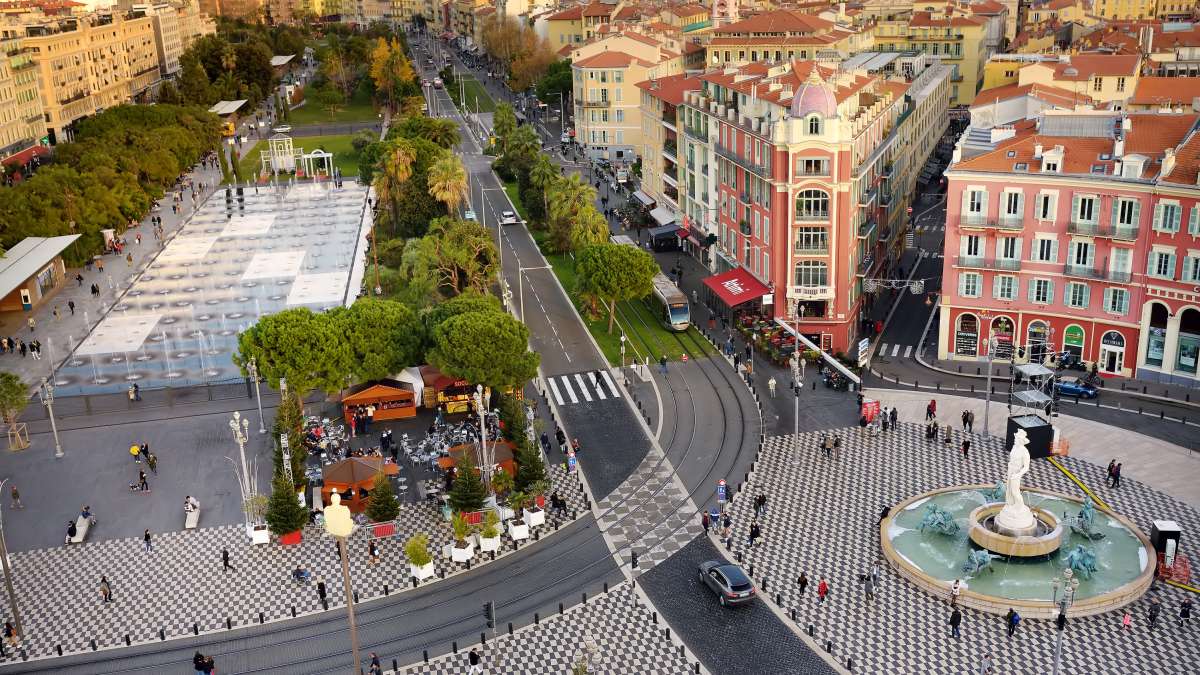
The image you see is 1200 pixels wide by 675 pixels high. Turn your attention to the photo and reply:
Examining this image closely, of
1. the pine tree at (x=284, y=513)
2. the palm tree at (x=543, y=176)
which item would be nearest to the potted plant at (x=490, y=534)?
the pine tree at (x=284, y=513)

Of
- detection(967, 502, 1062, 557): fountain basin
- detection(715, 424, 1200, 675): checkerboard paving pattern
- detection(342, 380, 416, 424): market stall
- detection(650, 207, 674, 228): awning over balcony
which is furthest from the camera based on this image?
detection(650, 207, 674, 228): awning over balcony

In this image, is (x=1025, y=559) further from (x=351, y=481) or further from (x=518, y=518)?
(x=351, y=481)

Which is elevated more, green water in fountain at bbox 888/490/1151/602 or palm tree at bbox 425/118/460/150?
palm tree at bbox 425/118/460/150

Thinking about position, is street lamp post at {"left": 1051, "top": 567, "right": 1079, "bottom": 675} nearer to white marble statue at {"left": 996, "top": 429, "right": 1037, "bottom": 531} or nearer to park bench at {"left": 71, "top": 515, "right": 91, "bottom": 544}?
white marble statue at {"left": 996, "top": 429, "right": 1037, "bottom": 531}

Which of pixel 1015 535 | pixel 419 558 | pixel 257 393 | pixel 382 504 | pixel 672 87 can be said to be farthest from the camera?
pixel 672 87

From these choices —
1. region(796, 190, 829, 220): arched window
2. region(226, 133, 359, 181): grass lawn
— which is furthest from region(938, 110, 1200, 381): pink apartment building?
region(226, 133, 359, 181): grass lawn

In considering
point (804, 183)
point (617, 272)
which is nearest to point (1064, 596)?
point (804, 183)

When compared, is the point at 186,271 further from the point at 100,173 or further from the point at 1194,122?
the point at 1194,122
